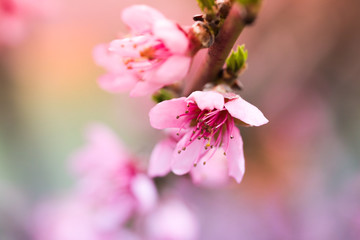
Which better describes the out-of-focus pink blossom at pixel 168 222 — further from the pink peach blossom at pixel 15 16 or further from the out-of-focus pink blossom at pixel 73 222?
the pink peach blossom at pixel 15 16

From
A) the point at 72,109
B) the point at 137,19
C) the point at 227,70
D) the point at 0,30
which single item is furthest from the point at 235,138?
the point at 72,109

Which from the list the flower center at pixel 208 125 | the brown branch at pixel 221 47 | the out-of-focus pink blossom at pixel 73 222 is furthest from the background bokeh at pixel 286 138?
the brown branch at pixel 221 47

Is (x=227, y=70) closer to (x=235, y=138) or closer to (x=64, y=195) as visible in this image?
(x=235, y=138)

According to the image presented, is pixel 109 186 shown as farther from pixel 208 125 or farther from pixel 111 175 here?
pixel 208 125

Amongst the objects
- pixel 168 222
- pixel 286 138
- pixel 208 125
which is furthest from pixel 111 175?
pixel 286 138

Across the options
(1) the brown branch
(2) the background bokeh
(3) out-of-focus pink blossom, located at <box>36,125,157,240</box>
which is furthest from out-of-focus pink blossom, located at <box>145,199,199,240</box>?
(1) the brown branch

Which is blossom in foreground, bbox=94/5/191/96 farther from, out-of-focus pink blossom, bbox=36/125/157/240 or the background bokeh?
the background bokeh
